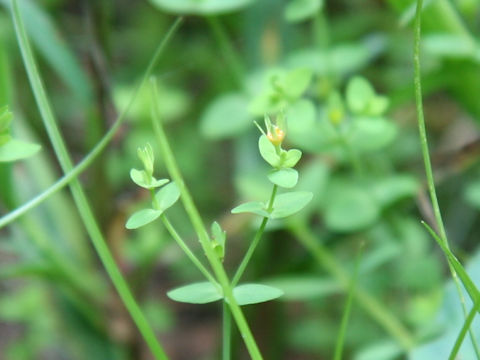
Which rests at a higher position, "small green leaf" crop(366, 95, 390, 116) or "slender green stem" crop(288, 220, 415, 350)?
"small green leaf" crop(366, 95, 390, 116)

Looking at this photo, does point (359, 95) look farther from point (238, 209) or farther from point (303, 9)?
point (238, 209)

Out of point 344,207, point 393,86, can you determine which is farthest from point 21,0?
point 393,86

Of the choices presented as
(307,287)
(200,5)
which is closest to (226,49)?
(200,5)

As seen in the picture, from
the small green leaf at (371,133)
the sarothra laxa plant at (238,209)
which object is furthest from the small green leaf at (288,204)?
the small green leaf at (371,133)

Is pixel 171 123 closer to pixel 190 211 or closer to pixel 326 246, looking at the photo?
pixel 326 246

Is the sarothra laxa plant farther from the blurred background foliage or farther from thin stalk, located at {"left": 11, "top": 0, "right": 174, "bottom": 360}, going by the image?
the blurred background foliage

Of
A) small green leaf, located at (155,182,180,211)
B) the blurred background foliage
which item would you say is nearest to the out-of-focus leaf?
the blurred background foliage

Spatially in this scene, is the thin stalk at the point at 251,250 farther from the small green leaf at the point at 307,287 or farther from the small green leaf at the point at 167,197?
the small green leaf at the point at 307,287

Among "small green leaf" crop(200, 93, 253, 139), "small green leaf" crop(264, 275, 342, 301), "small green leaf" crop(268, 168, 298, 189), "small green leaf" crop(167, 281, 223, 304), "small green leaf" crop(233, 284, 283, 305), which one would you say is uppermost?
"small green leaf" crop(200, 93, 253, 139)
